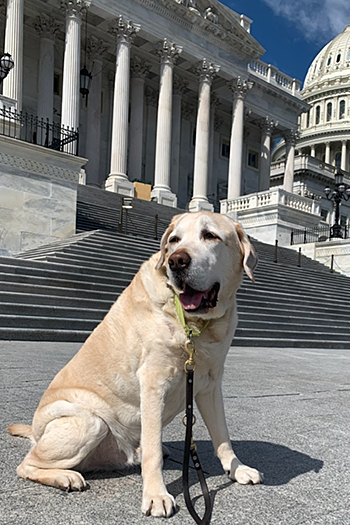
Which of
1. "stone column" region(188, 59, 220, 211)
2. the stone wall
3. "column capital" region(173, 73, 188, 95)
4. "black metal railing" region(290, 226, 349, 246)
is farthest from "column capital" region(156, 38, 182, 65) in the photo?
the stone wall

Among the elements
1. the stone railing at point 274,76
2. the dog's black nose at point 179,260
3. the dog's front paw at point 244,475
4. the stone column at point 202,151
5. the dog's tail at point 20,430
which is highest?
the stone railing at point 274,76

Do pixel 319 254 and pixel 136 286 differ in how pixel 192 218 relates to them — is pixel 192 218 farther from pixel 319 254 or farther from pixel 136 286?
pixel 319 254

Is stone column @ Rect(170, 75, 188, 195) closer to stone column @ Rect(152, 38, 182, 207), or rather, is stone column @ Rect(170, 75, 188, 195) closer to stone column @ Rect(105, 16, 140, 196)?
stone column @ Rect(152, 38, 182, 207)

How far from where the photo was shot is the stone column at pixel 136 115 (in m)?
38.2

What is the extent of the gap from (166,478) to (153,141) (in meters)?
41.9

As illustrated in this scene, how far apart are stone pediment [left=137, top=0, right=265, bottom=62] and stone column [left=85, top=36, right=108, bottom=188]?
4.79 m

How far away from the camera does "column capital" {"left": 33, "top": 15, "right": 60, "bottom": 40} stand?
33.9m

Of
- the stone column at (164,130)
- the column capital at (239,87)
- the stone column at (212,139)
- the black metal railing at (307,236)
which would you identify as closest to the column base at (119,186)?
the stone column at (164,130)

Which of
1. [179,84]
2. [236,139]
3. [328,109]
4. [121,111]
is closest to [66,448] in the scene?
[121,111]

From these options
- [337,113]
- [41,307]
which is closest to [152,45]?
[41,307]

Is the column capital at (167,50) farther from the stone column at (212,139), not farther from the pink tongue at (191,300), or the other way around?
the pink tongue at (191,300)

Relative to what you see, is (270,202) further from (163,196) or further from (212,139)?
(212,139)

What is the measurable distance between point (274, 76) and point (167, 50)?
1405 cm

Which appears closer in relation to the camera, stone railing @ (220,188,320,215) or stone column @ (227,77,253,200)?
stone railing @ (220,188,320,215)
